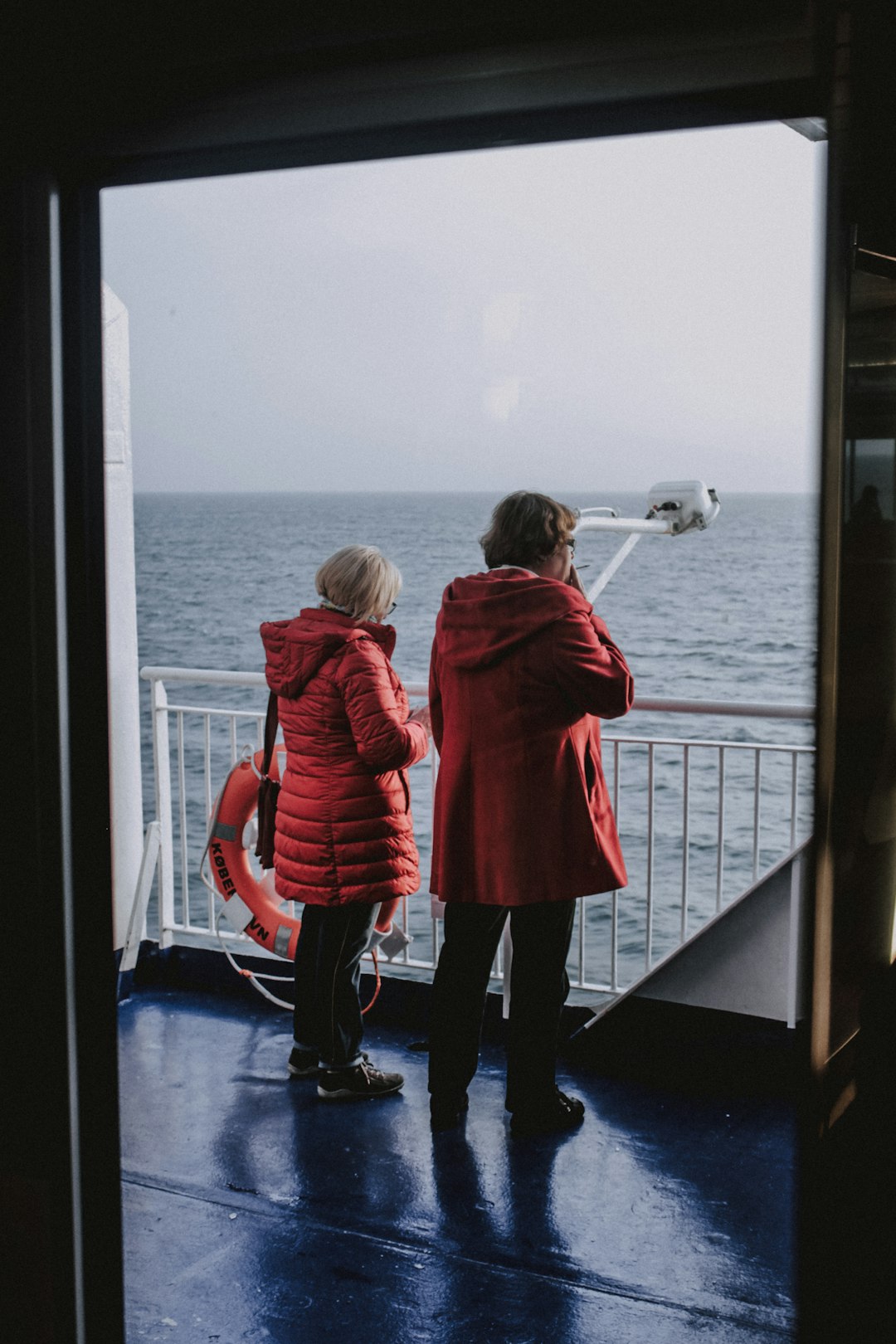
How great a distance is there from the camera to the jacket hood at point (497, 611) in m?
2.41

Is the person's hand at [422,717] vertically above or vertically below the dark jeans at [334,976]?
above

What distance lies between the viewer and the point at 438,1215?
237 centimetres

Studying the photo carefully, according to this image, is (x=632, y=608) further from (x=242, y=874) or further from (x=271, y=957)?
(x=242, y=874)

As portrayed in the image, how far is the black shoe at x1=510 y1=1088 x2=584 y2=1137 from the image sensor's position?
2.71 metres

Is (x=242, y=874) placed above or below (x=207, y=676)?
below

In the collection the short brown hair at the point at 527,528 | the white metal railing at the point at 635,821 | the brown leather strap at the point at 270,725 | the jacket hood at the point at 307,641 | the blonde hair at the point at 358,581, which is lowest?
the white metal railing at the point at 635,821

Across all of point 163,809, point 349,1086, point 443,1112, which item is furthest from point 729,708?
point 163,809

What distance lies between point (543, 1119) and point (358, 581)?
131 cm

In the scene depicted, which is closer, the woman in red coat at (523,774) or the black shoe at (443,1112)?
the woman in red coat at (523,774)

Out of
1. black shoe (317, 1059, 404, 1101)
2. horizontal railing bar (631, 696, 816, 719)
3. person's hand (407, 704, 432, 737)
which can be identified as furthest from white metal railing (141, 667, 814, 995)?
black shoe (317, 1059, 404, 1101)

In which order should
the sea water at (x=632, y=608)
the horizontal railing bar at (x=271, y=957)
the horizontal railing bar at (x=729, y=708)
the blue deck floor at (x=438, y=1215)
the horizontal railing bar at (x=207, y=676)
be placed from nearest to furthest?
the blue deck floor at (x=438, y=1215)
the horizontal railing bar at (x=729, y=708)
the horizontal railing bar at (x=271, y=957)
the horizontal railing bar at (x=207, y=676)
the sea water at (x=632, y=608)

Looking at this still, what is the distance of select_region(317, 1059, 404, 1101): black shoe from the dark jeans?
0.02m

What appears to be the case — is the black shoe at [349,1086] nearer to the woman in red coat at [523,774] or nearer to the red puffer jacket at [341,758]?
the woman in red coat at [523,774]

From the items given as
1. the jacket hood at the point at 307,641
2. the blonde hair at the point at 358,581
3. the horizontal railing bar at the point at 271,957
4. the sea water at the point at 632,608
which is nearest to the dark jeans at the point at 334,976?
the horizontal railing bar at the point at 271,957
